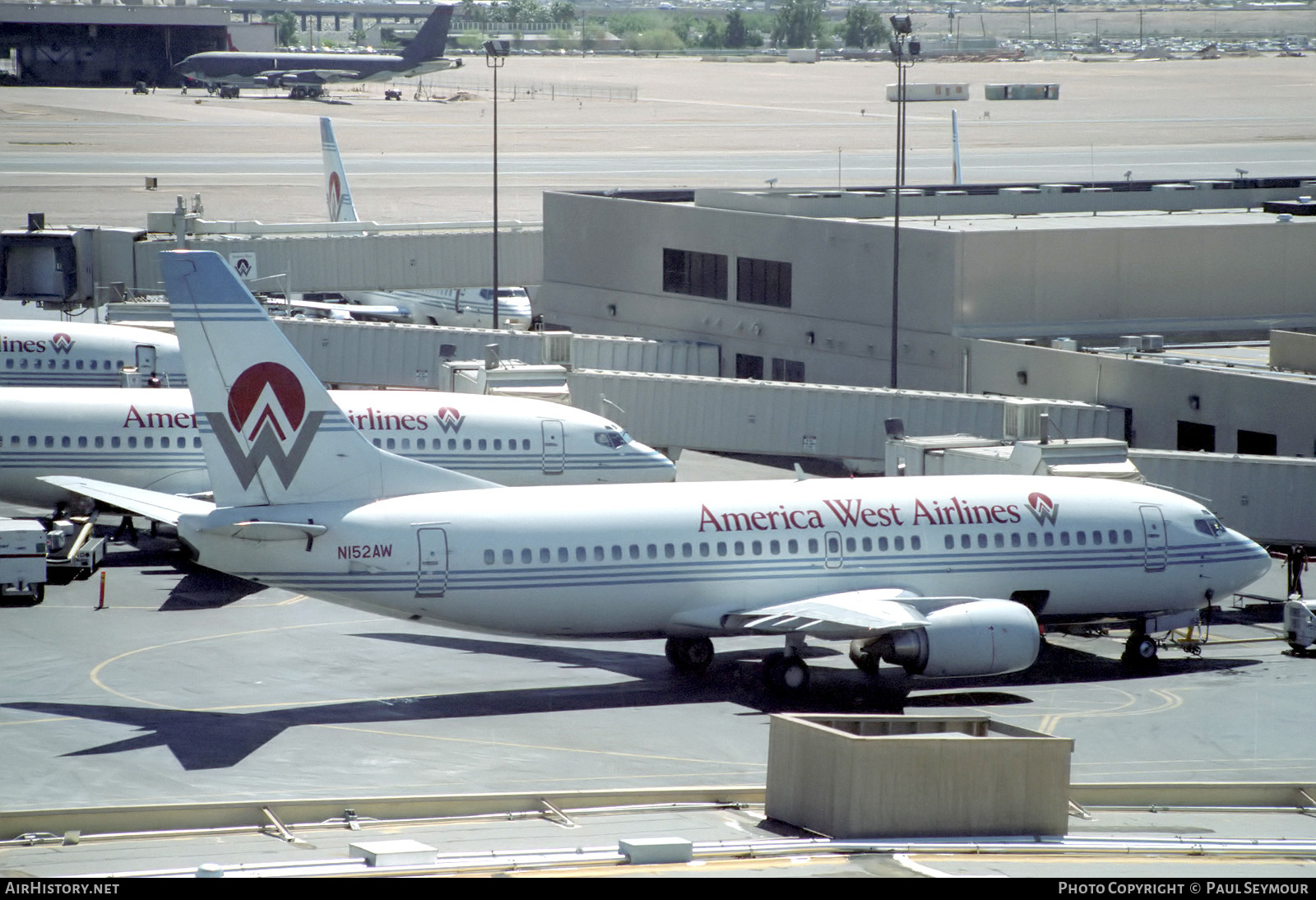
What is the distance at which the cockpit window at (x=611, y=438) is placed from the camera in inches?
1912

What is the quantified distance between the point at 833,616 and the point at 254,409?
11.4 metres

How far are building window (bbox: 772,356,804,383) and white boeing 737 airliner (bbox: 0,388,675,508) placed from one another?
21.4m

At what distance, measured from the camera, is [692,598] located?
3484 cm

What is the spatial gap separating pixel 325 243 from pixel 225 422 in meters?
49.6

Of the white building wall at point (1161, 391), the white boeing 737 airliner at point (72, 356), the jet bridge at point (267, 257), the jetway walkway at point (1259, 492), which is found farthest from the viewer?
the jet bridge at point (267, 257)

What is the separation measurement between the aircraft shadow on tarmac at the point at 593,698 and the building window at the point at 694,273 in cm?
3652

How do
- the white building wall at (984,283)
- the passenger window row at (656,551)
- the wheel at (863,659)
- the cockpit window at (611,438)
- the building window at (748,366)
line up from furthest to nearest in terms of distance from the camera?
the building window at (748,366) < the white building wall at (984,283) < the cockpit window at (611,438) < the wheel at (863,659) < the passenger window row at (656,551)

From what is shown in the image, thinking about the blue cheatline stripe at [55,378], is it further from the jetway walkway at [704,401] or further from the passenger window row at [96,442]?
the passenger window row at [96,442]

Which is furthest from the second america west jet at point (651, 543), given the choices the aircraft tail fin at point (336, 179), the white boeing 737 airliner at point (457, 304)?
the aircraft tail fin at point (336, 179)

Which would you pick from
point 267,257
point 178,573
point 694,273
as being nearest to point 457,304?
point 267,257

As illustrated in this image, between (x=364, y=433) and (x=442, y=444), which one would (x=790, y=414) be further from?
(x=364, y=433)

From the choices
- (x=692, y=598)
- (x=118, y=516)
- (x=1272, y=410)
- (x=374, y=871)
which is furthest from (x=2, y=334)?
(x=374, y=871)

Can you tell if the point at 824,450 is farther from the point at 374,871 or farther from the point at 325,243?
the point at 374,871

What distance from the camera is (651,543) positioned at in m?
34.6
